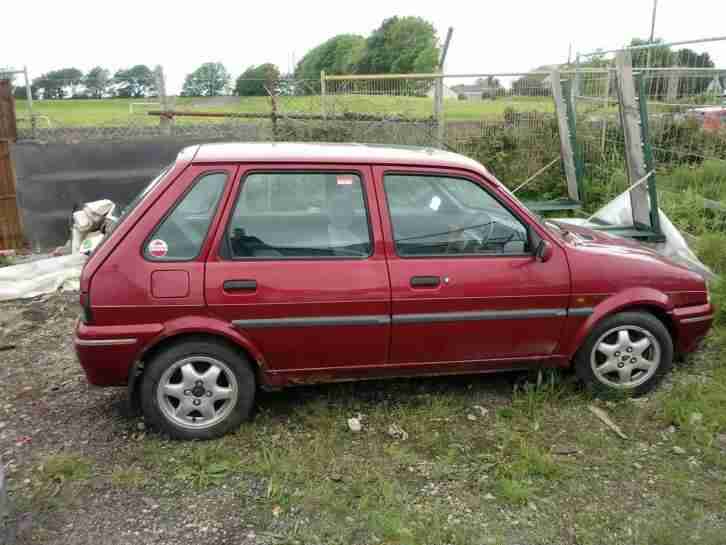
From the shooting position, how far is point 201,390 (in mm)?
3740

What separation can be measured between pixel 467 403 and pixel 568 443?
2.36 feet

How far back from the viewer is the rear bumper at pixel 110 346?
11.7ft

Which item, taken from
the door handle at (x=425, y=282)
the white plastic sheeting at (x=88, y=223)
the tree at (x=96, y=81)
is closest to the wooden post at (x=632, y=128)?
the door handle at (x=425, y=282)

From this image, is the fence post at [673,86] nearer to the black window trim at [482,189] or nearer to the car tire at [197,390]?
the black window trim at [482,189]

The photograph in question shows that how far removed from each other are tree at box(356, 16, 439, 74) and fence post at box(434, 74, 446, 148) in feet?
185

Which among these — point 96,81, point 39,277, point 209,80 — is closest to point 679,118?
point 39,277

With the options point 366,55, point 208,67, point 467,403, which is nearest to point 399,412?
point 467,403

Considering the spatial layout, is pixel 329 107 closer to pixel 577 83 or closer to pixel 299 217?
pixel 577 83

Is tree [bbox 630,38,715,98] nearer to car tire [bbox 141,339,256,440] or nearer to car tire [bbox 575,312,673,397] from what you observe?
car tire [bbox 575,312,673,397]

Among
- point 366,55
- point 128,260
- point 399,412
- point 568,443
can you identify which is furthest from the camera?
point 366,55

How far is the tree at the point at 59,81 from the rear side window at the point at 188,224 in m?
9.76

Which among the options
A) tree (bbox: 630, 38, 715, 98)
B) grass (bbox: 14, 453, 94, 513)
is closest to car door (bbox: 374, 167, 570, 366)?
grass (bbox: 14, 453, 94, 513)

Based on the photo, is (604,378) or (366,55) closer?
(604,378)

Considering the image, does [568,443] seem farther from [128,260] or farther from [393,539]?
[128,260]
